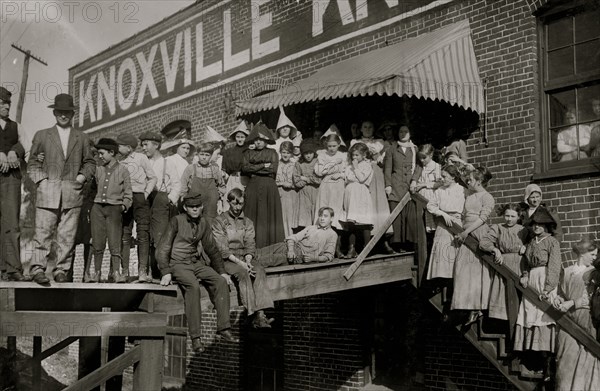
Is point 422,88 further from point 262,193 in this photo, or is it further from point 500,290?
point 500,290

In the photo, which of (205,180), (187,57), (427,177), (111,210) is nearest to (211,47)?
(187,57)

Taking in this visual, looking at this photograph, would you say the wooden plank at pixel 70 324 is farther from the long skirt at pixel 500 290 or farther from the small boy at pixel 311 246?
the long skirt at pixel 500 290

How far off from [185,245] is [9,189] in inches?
81.5

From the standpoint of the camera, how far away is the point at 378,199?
8.36m

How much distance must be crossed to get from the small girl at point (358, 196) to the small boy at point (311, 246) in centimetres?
24

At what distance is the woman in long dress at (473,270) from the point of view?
23.5 feet

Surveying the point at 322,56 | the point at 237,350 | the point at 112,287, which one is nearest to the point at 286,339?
the point at 237,350

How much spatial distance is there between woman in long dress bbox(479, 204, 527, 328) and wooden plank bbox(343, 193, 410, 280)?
1.12 meters

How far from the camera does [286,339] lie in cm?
1162

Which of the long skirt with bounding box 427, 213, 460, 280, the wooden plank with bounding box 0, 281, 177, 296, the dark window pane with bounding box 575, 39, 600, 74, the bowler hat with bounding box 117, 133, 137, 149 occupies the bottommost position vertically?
the wooden plank with bounding box 0, 281, 177, 296

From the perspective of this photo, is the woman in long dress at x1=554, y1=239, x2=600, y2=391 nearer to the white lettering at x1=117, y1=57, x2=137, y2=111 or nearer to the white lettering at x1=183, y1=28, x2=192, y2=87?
the white lettering at x1=183, y1=28, x2=192, y2=87

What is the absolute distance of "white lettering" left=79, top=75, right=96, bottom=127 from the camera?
18373mm

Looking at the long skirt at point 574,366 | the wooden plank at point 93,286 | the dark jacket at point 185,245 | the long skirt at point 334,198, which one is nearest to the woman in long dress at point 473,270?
the long skirt at point 574,366

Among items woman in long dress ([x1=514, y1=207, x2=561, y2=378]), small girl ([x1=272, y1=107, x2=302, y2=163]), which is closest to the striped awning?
small girl ([x1=272, y1=107, x2=302, y2=163])
